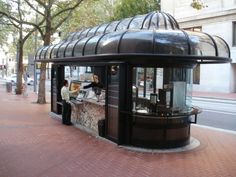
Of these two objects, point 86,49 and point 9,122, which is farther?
point 9,122

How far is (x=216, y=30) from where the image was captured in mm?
34688

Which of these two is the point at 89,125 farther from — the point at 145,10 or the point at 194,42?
the point at 145,10

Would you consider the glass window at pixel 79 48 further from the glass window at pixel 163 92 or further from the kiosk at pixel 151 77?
the glass window at pixel 163 92

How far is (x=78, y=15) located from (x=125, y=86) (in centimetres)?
1769

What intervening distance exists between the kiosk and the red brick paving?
0.65 m

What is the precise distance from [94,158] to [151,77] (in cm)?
327

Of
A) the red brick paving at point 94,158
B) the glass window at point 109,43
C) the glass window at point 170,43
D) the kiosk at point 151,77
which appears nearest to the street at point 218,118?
the red brick paving at point 94,158

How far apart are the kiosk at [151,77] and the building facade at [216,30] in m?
22.4

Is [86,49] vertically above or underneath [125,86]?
above

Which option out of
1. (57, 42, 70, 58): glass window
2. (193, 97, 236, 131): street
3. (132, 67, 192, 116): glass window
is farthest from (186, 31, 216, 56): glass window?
(57, 42, 70, 58): glass window

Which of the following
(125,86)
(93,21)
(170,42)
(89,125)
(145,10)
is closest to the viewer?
(170,42)

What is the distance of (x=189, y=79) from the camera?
1144 centimetres

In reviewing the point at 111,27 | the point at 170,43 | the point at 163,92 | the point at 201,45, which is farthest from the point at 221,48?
the point at 111,27

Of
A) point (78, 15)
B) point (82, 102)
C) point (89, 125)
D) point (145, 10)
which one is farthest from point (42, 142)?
point (145, 10)
